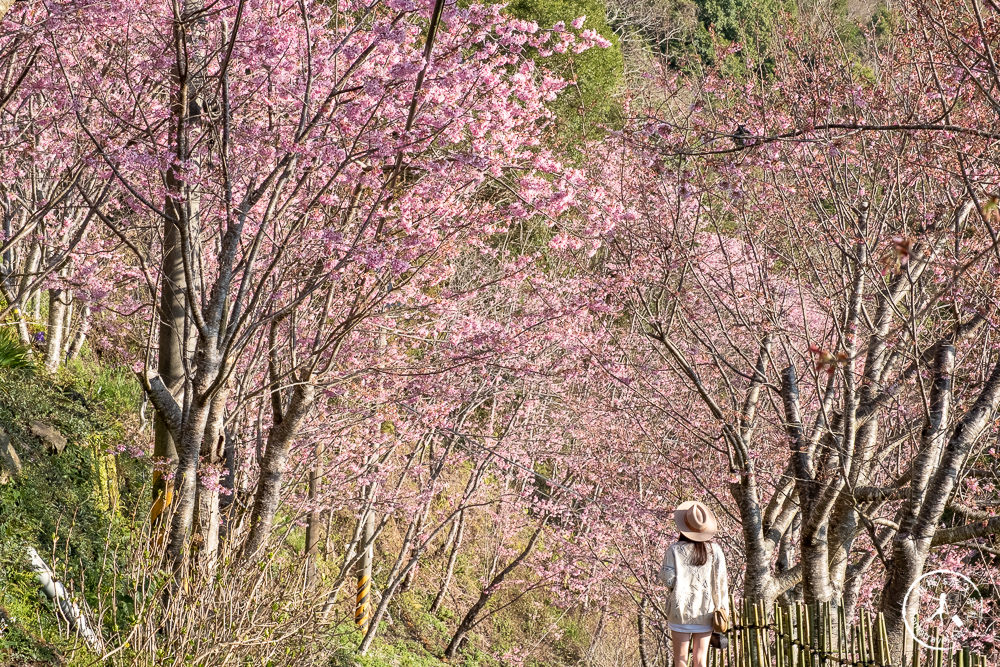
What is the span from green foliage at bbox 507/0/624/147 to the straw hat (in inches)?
552

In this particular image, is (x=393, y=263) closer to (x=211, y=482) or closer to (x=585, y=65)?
(x=211, y=482)

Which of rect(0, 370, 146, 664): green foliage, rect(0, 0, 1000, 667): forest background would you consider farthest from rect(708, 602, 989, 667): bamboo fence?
rect(0, 370, 146, 664): green foliage

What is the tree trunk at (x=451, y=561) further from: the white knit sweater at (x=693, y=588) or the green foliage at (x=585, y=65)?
the green foliage at (x=585, y=65)

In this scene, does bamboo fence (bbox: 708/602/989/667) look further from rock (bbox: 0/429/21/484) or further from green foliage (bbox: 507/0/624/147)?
green foliage (bbox: 507/0/624/147)

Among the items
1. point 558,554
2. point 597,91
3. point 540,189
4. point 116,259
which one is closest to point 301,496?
point 116,259

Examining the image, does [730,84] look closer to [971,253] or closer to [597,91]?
[971,253]

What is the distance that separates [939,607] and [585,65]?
15705 mm

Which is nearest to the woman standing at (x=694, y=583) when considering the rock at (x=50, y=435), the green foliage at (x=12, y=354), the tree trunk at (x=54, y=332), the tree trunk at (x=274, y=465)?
the tree trunk at (x=274, y=465)

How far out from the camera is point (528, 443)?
1438 centimetres

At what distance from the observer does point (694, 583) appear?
5.61 meters

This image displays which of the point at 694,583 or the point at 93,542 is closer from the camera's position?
the point at 694,583

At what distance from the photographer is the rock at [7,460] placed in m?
7.81

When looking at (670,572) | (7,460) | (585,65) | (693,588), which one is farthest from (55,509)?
(585,65)

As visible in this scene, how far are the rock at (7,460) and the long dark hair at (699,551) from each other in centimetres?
567
